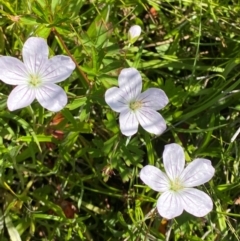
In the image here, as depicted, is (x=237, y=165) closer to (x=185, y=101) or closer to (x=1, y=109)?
(x=185, y=101)

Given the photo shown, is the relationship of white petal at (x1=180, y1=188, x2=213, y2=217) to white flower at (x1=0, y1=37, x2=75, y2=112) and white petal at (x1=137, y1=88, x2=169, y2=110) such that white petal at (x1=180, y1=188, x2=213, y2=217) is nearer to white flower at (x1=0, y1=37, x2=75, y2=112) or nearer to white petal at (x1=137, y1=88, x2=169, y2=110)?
white petal at (x1=137, y1=88, x2=169, y2=110)

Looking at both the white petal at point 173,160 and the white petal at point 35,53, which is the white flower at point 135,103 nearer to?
the white petal at point 173,160

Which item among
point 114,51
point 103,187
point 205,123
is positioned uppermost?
point 114,51

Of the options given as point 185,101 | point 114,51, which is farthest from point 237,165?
point 114,51

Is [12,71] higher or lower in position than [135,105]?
higher

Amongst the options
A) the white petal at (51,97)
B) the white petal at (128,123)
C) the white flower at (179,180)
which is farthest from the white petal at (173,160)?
the white petal at (51,97)

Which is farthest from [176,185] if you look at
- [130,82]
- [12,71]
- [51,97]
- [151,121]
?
[12,71]

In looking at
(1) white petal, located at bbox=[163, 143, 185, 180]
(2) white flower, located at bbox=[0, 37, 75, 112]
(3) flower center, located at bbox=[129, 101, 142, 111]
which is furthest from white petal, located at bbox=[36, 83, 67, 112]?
(1) white petal, located at bbox=[163, 143, 185, 180]

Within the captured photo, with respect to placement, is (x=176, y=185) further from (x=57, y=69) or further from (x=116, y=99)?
(x=57, y=69)
